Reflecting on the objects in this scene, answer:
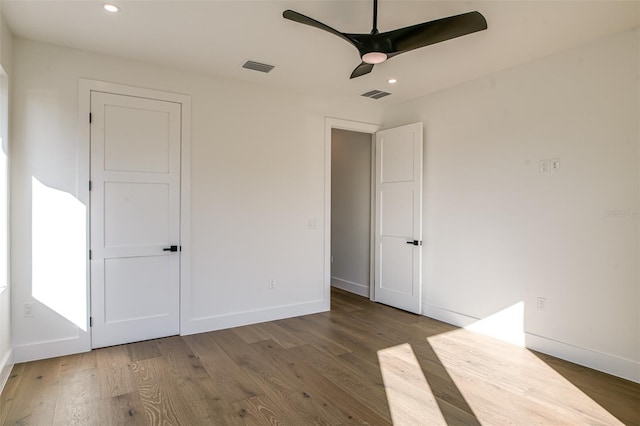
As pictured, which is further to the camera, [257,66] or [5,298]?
[257,66]

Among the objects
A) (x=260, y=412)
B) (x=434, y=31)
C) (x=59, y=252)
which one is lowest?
(x=260, y=412)

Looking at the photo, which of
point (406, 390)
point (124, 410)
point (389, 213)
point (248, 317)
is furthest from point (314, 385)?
point (389, 213)

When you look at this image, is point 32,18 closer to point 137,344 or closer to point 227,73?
point 227,73

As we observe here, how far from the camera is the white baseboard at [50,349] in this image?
10.1 feet

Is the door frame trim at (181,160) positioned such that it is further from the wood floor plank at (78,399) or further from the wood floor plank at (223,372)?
the wood floor plank at (78,399)

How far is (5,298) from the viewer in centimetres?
289

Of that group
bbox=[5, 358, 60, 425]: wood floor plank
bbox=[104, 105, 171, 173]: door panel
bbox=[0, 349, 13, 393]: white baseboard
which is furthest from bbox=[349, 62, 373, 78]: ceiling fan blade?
bbox=[0, 349, 13, 393]: white baseboard

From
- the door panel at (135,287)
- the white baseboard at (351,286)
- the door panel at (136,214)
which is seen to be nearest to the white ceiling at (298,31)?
the door panel at (136,214)

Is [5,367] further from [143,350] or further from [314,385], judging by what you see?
[314,385]

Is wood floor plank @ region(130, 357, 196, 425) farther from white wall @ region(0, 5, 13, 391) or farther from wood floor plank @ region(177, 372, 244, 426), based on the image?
white wall @ region(0, 5, 13, 391)

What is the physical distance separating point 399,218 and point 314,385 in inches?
103

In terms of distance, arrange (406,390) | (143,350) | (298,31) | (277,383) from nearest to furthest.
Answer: (406,390), (277,383), (298,31), (143,350)

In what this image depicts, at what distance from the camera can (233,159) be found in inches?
160

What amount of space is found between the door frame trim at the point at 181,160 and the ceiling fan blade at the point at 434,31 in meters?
2.32
